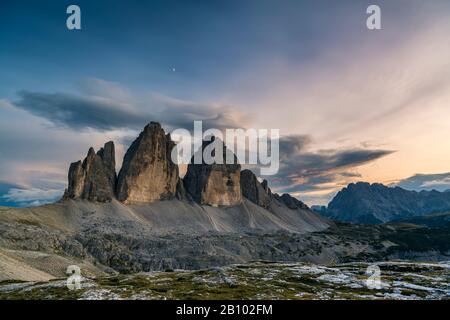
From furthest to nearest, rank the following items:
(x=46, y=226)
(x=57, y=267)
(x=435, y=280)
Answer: (x=46, y=226) → (x=57, y=267) → (x=435, y=280)

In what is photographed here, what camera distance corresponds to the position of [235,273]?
80875mm

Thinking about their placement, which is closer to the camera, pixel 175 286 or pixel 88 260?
pixel 175 286

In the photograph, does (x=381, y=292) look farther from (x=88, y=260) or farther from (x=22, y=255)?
(x=88, y=260)

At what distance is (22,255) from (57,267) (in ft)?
43.1

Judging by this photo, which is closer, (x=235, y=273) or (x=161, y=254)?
(x=235, y=273)

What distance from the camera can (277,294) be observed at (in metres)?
52.0

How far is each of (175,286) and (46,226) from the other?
16351 centimetres

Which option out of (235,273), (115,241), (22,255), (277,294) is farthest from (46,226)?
(277,294)
